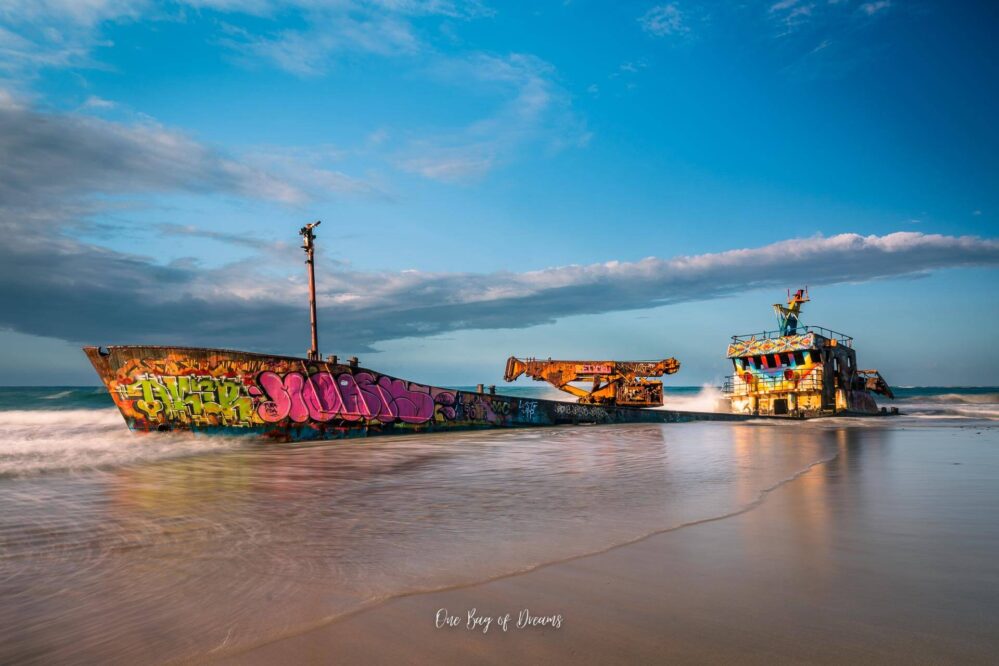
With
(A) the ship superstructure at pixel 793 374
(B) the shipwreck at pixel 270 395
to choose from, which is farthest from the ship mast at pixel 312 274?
(A) the ship superstructure at pixel 793 374

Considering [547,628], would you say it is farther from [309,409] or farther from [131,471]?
[309,409]

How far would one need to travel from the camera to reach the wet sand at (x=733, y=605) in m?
2.58

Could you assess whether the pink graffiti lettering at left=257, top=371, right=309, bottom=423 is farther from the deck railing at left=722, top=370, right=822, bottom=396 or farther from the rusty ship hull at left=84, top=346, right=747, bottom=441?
the deck railing at left=722, top=370, right=822, bottom=396

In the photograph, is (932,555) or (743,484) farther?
(743,484)

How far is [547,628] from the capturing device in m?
2.89

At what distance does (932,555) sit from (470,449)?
10939 mm

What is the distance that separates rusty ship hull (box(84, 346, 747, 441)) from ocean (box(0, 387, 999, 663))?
523 centimetres

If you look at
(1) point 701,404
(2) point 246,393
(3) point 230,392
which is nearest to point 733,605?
(2) point 246,393

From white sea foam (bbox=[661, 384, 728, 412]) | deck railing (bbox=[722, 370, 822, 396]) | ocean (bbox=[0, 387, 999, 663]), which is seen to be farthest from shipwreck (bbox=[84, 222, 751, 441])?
white sea foam (bbox=[661, 384, 728, 412])

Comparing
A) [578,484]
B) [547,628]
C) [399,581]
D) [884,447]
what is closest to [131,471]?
[578,484]

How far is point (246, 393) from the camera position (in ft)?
57.3

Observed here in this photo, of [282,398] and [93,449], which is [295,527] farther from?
[282,398]

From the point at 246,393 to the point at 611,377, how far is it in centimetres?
1749

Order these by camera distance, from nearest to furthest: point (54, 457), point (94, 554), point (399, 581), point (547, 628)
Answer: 1. point (547, 628)
2. point (399, 581)
3. point (94, 554)
4. point (54, 457)
